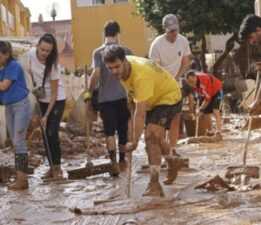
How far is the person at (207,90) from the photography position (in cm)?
1087

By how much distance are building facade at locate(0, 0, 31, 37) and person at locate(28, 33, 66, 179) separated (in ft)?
77.0

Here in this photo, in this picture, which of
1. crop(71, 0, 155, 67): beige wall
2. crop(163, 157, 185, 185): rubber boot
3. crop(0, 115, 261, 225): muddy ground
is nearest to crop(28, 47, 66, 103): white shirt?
crop(0, 115, 261, 225): muddy ground

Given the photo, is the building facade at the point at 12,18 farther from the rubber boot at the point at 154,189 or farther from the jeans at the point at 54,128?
the rubber boot at the point at 154,189

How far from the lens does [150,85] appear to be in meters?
5.39

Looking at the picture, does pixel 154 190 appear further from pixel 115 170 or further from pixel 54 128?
pixel 54 128

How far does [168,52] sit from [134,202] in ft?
10.8

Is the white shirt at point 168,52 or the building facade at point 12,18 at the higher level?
the building facade at point 12,18

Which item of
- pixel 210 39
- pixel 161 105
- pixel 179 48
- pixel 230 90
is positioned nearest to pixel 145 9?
pixel 230 90

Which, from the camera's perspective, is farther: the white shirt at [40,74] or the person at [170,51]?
the person at [170,51]

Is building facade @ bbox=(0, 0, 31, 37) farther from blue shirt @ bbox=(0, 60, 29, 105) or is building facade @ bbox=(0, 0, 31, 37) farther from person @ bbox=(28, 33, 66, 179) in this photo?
blue shirt @ bbox=(0, 60, 29, 105)

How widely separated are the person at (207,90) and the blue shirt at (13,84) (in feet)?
14.3

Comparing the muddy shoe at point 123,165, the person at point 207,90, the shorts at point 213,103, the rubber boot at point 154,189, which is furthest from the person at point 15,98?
the shorts at point 213,103

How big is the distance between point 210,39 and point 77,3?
8258 mm

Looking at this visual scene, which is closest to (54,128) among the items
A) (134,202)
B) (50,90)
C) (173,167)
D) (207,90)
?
(50,90)
